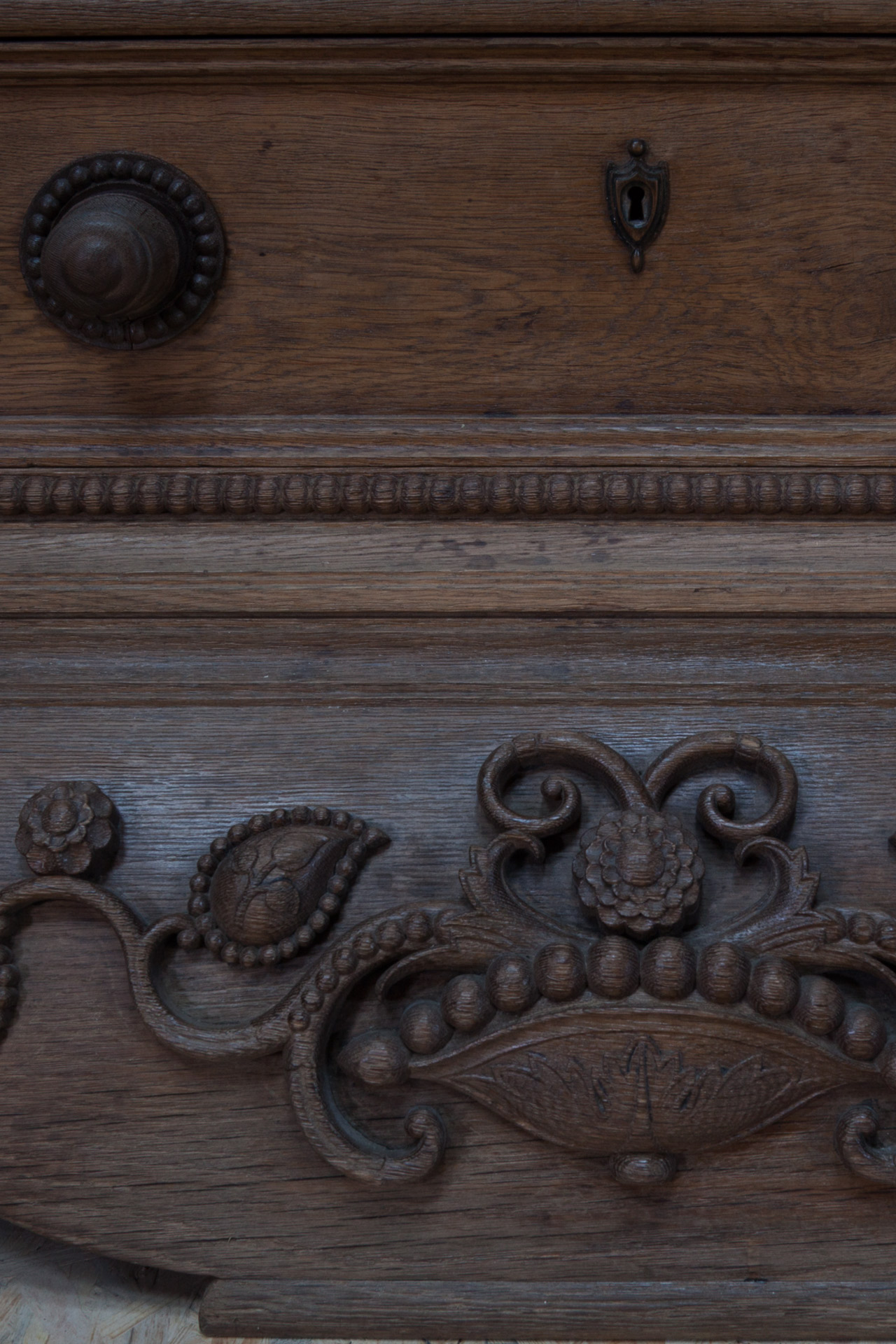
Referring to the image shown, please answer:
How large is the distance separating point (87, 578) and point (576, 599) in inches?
12.5

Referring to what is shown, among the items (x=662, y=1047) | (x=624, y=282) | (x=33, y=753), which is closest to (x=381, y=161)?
(x=624, y=282)

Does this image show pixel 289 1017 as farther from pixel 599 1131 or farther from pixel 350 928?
pixel 599 1131

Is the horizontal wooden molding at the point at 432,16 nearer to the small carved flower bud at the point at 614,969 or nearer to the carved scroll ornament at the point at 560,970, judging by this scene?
the carved scroll ornament at the point at 560,970

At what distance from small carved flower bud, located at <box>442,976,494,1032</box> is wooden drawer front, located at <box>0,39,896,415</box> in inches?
14.2

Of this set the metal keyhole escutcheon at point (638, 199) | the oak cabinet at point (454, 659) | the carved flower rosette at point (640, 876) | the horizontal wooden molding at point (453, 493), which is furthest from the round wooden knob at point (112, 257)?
the carved flower rosette at point (640, 876)

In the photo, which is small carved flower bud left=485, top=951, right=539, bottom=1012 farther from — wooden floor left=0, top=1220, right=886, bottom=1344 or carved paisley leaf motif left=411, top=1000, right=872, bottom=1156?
wooden floor left=0, top=1220, right=886, bottom=1344

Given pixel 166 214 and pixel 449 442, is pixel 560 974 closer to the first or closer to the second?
pixel 449 442

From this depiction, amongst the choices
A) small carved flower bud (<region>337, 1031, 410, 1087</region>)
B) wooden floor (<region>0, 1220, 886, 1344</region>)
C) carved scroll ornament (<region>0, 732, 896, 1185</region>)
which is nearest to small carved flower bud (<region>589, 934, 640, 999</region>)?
carved scroll ornament (<region>0, 732, 896, 1185</region>)

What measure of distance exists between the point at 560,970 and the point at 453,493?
0.30 m

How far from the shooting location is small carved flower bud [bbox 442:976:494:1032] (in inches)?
26.2

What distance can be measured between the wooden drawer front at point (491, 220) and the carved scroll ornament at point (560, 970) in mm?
245

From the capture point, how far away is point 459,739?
74 centimetres

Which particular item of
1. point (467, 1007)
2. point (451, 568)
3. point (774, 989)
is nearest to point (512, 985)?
point (467, 1007)

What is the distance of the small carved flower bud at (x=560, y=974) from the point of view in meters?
0.66
